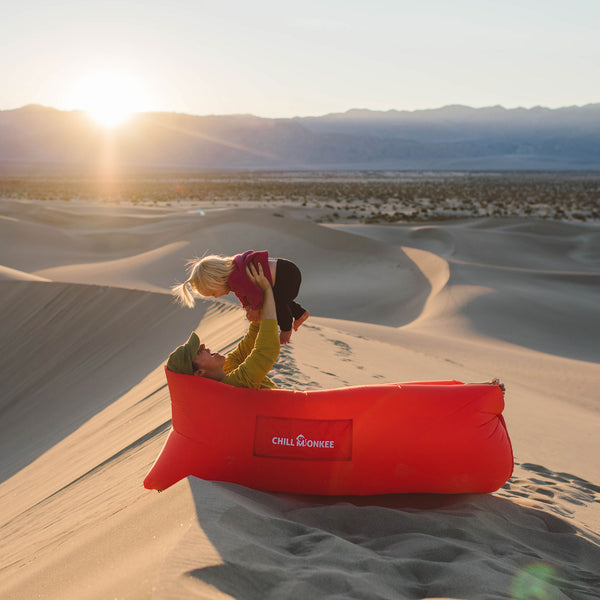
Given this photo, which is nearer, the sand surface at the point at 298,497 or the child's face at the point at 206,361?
the sand surface at the point at 298,497

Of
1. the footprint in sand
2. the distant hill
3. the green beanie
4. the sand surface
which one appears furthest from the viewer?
the distant hill

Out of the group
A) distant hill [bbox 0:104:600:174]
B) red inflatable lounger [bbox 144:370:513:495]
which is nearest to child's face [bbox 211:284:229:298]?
red inflatable lounger [bbox 144:370:513:495]

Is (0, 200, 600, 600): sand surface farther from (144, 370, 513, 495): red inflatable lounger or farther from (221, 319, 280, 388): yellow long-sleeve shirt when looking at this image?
(221, 319, 280, 388): yellow long-sleeve shirt

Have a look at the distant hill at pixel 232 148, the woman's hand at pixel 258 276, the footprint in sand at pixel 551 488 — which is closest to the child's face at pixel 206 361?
the woman's hand at pixel 258 276

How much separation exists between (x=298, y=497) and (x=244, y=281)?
0.97 metres

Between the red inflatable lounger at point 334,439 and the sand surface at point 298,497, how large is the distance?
0.36 ft

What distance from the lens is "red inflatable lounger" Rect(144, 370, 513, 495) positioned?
2627mm

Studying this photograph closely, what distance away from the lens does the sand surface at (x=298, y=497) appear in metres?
1.97

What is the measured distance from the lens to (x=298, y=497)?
271cm

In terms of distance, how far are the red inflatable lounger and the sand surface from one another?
109 mm

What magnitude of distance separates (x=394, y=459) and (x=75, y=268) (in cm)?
1336

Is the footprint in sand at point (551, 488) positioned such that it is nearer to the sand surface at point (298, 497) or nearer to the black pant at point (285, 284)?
the sand surface at point (298, 497)

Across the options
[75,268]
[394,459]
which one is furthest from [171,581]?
[75,268]

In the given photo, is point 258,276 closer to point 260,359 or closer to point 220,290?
point 220,290
